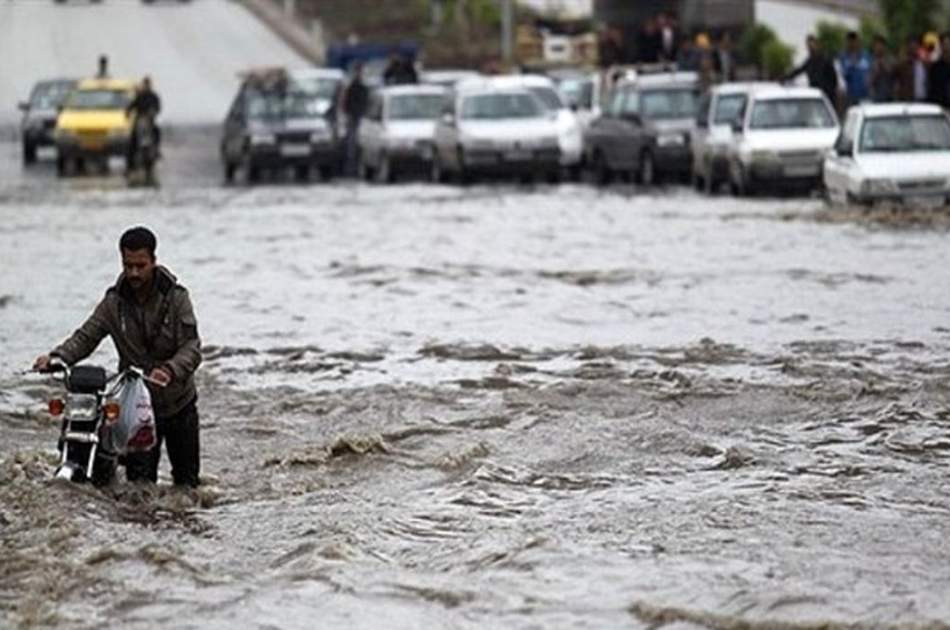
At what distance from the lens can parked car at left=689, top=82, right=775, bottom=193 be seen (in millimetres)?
38031

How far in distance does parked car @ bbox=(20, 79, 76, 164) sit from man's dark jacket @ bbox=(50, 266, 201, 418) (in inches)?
1512

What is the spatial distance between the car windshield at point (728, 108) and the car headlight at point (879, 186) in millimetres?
7221

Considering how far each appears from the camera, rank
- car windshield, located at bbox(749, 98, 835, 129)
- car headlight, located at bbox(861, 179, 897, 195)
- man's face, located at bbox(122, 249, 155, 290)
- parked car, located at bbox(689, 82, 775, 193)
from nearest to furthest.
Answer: man's face, located at bbox(122, 249, 155, 290) → car headlight, located at bbox(861, 179, 897, 195) → car windshield, located at bbox(749, 98, 835, 129) → parked car, located at bbox(689, 82, 775, 193)

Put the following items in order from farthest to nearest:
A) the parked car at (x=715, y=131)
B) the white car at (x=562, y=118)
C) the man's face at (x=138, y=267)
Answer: the white car at (x=562, y=118)
the parked car at (x=715, y=131)
the man's face at (x=138, y=267)

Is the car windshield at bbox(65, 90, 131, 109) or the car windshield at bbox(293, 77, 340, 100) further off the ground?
the car windshield at bbox(293, 77, 340, 100)

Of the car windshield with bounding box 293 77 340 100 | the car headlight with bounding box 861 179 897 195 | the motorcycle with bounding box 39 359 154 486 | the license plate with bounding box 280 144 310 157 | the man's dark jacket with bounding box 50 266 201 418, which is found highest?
the man's dark jacket with bounding box 50 266 201 418

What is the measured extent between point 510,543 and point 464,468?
2871mm

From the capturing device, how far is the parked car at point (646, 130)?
41.8 m

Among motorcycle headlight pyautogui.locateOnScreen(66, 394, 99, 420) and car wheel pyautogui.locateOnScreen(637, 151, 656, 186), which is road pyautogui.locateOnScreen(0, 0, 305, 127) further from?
motorcycle headlight pyautogui.locateOnScreen(66, 394, 99, 420)

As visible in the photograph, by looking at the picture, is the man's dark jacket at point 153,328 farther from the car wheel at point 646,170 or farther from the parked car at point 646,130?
the car wheel at point 646,170

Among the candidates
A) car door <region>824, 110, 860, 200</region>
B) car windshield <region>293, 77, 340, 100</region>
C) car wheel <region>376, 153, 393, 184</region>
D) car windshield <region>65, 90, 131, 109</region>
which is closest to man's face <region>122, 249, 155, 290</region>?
car door <region>824, 110, 860, 200</region>

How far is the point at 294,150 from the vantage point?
4525 centimetres

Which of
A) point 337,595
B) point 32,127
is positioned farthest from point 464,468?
point 32,127

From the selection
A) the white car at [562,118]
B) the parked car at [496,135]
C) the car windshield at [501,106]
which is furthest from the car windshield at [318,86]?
the car windshield at [501,106]
